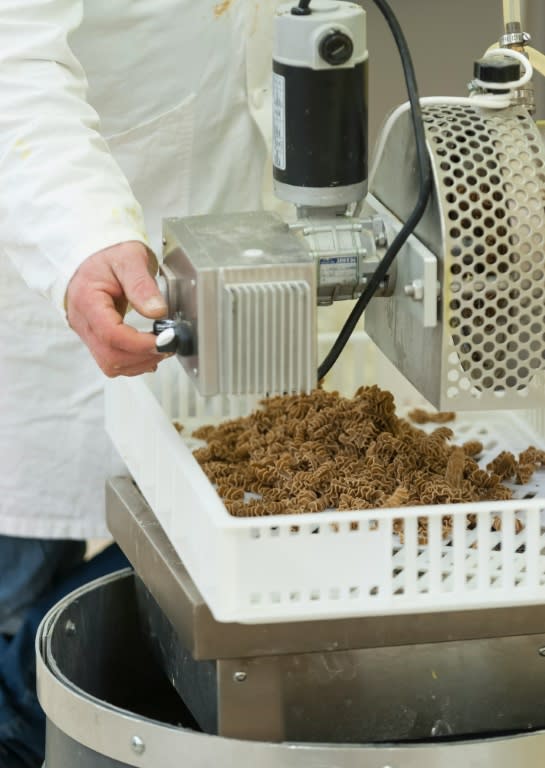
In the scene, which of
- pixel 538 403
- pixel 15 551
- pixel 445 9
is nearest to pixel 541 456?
pixel 538 403

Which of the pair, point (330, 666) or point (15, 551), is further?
point (15, 551)

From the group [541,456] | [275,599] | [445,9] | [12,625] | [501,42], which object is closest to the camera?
[275,599]

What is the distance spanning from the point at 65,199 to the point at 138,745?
413mm

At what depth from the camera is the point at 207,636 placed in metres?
0.89

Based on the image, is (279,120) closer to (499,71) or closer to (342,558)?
(499,71)

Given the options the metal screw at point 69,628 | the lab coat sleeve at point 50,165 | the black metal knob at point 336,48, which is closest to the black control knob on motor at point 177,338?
the lab coat sleeve at point 50,165

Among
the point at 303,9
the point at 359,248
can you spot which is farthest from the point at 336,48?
the point at 359,248

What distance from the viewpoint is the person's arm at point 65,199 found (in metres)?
0.95

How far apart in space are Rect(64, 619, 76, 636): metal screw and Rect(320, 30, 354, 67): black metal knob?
0.54 meters

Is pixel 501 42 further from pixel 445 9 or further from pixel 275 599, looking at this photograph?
pixel 445 9

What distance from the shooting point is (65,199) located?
1.02 metres

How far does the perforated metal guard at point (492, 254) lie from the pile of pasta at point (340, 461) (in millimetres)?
129

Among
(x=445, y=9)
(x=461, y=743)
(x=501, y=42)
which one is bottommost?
Answer: (x=461, y=743)

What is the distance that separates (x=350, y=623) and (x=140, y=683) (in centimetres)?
38
